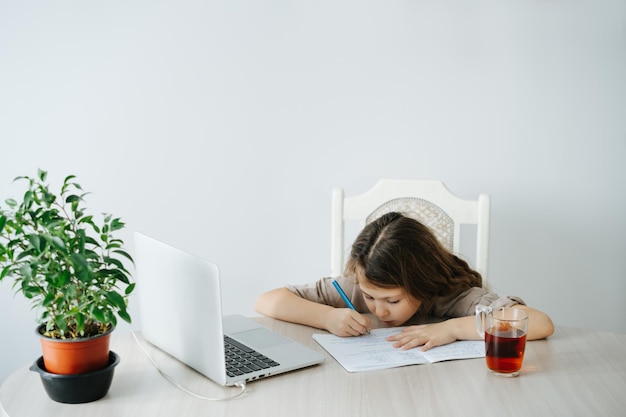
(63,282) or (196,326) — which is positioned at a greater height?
(63,282)

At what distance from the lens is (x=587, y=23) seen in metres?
2.27

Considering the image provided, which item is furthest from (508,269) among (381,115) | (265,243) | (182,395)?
(182,395)

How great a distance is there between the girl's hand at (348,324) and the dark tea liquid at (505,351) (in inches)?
11.9

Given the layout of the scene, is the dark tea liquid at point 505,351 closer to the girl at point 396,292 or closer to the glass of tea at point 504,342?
the glass of tea at point 504,342

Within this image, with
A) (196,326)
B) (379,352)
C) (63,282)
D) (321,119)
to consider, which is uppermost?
(321,119)

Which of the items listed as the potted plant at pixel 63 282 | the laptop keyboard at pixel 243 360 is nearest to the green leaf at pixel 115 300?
the potted plant at pixel 63 282

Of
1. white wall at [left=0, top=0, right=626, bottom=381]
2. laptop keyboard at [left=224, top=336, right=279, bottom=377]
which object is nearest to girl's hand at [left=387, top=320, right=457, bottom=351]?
laptop keyboard at [left=224, top=336, right=279, bottom=377]

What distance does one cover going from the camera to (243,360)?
1326mm

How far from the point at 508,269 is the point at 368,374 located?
1254 millimetres

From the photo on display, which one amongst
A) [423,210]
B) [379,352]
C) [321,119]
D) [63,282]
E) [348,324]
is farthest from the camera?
[321,119]

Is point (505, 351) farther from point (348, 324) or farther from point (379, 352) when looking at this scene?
point (348, 324)

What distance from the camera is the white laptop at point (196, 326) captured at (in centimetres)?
120

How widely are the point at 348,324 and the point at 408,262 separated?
10.0 inches

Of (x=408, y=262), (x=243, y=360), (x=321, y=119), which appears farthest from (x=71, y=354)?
(x=321, y=119)
